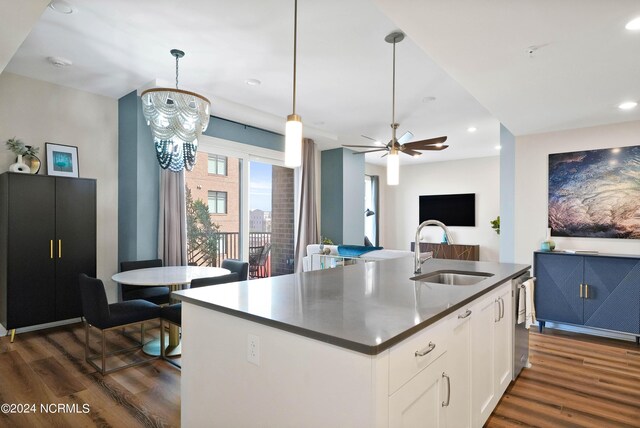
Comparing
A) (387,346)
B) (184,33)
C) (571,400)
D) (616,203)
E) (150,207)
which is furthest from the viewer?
(150,207)

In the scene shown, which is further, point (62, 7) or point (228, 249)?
point (228, 249)

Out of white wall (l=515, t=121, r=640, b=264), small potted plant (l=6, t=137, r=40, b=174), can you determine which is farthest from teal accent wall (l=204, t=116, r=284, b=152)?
white wall (l=515, t=121, r=640, b=264)

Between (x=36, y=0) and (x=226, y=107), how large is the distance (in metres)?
2.67

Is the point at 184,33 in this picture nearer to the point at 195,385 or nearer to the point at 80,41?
the point at 80,41

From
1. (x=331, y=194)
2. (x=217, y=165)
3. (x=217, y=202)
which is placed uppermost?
(x=217, y=165)

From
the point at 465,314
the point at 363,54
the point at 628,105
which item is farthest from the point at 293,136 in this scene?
the point at 628,105

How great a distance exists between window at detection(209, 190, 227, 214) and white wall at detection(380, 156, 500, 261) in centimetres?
516

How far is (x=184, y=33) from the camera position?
2850mm

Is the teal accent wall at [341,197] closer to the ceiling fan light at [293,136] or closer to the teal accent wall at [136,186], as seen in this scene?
the teal accent wall at [136,186]

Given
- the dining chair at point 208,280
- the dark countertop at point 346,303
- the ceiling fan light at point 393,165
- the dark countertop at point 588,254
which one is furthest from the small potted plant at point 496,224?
the dining chair at point 208,280

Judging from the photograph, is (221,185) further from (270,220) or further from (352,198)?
(352,198)

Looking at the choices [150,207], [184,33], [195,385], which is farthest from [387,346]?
[150,207]

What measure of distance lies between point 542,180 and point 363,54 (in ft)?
9.42

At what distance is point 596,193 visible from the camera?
4.06 m
